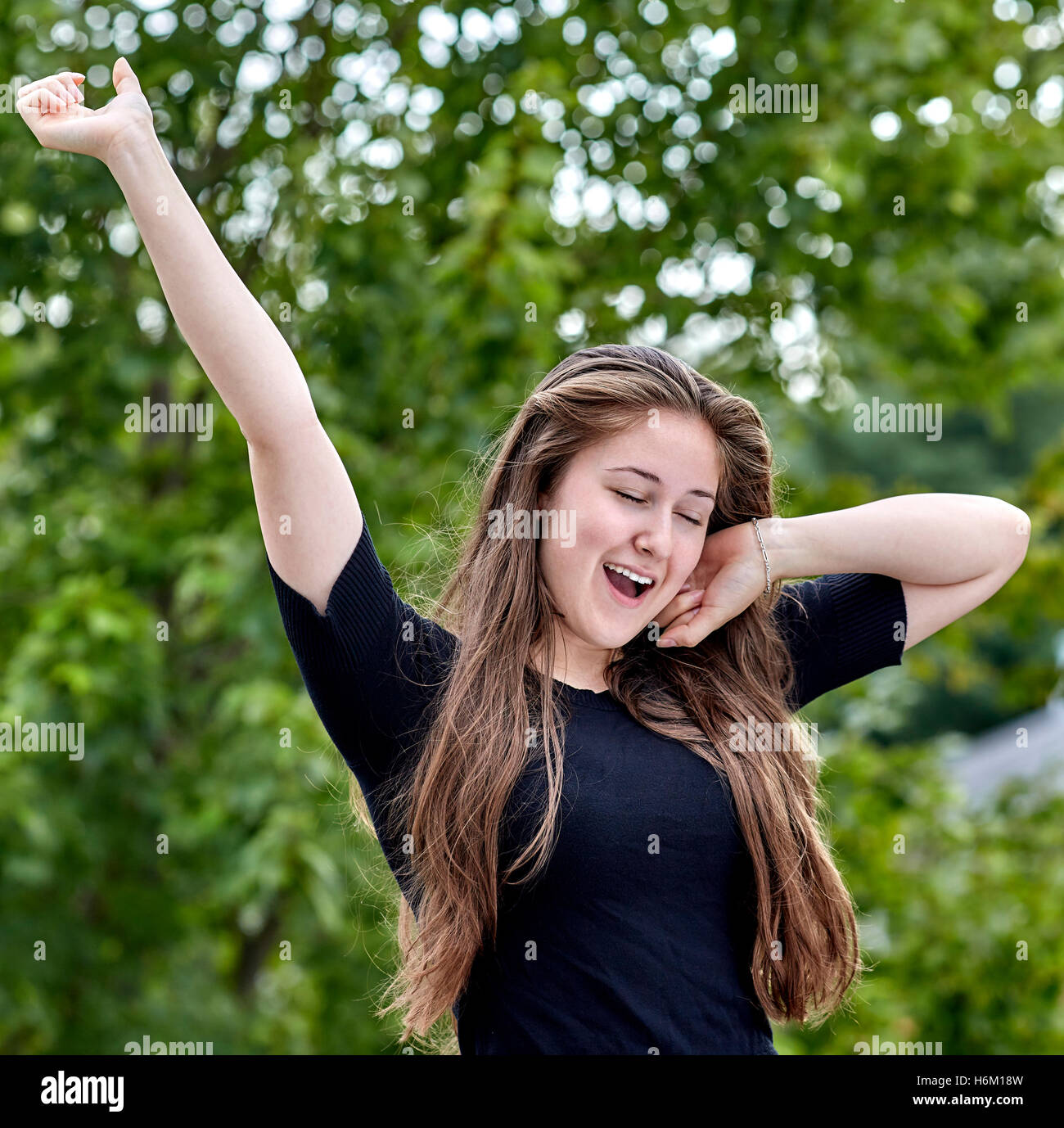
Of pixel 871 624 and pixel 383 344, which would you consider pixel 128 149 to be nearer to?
pixel 871 624

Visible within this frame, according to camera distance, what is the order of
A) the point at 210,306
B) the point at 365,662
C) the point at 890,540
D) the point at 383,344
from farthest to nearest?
the point at 383,344 → the point at 890,540 → the point at 365,662 → the point at 210,306

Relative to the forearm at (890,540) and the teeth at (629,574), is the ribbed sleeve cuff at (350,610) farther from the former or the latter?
the forearm at (890,540)

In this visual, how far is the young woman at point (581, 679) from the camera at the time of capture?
3.86 feet

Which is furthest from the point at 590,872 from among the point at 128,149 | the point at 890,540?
the point at 128,149

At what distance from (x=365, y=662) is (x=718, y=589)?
50 centimetres

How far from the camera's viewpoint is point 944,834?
12.7 ft

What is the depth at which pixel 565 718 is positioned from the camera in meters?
1.34

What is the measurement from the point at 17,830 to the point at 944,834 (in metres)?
2.69

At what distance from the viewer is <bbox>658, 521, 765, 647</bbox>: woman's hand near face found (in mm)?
1507

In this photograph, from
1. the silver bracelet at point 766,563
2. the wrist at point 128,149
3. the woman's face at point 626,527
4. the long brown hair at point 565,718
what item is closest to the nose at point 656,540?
the woman's face at point 626,527

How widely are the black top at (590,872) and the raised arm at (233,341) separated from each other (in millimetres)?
41

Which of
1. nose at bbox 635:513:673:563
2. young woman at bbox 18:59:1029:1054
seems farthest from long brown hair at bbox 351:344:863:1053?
nose at bbox 635:513:673:563

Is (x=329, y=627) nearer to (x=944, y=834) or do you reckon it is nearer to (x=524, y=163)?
(x=524, y=163)

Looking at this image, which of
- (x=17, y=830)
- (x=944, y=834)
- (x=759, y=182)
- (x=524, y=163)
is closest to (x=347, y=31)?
(x=524, y=163)
